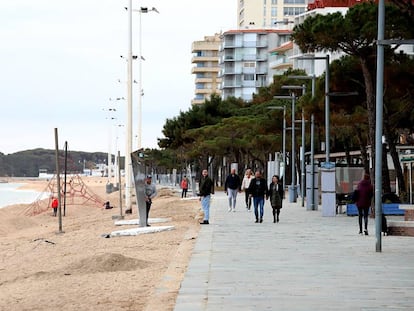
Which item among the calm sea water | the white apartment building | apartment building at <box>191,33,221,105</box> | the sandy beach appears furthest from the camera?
apartment building at <box>191,33,221,105</box>

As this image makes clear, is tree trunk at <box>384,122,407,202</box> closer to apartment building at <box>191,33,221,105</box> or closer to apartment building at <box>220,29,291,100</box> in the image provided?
apartment building at <box>220,29,291,100</box>

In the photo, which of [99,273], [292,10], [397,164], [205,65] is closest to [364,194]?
[99,273]

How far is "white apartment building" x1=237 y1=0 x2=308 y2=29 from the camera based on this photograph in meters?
151

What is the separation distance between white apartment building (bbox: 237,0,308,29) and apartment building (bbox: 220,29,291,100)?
11.6 meters

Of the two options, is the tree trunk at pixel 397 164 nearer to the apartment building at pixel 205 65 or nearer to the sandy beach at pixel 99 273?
the sandy beach at pixel 99 273

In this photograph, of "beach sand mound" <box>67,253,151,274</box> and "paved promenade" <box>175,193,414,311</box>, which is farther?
"beach sand mound" <box>67,253,151,274</box>

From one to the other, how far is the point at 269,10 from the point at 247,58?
15.7m

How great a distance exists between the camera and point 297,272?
13.8 meters

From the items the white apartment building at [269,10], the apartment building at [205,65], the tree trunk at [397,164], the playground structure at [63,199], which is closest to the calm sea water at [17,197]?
the playground structure at [63,199]

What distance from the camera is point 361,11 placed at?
27.5 metres

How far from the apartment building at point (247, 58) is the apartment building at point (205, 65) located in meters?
22.8

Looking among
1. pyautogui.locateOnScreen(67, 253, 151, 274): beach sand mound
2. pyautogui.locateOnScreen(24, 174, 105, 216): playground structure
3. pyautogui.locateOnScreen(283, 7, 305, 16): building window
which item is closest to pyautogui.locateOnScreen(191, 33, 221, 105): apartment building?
pyautogui.locateOnScreen(283, 7, 305, 16): building window

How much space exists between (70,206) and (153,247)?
5049 cm

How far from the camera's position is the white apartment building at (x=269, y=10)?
496 ft
